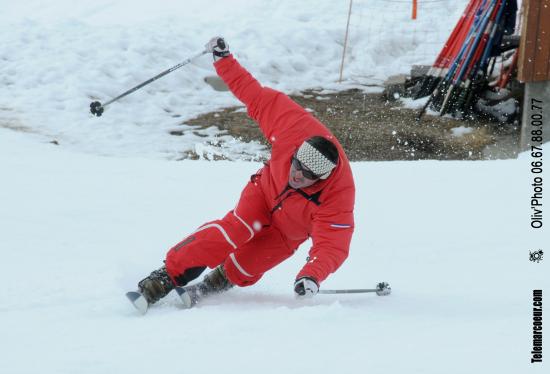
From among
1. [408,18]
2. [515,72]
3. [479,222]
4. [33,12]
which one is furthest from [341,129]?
[33,12]

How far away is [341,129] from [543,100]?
2591 millimetres

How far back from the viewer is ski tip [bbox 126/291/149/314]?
367cm

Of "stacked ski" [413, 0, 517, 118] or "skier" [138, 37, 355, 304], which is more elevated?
"stacked ski" [413, 0, 517, 118]

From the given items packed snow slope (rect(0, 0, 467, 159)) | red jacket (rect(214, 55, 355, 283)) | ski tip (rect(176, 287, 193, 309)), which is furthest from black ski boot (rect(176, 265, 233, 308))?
packed snow slope (rect(0, 0, 467, 159))

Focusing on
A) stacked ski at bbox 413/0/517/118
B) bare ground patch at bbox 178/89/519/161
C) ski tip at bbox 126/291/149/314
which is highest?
stacked ski at bbox 413/0/517/118

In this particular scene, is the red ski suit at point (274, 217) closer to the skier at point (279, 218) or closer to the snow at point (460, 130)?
the skier at point (279, 218)

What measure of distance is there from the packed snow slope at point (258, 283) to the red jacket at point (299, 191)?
0.33m

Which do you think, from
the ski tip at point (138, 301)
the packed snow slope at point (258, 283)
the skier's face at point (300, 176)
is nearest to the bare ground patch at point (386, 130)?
the packed snow slope at point (258, 283)

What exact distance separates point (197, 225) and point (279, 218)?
1.65m

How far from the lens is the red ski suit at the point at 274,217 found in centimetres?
392

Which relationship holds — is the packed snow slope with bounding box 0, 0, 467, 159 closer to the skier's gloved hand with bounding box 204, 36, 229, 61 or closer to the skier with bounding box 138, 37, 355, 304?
the skier's gloved hand with bounding box 204, 36, 229, 61

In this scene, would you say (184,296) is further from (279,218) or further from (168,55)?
(168,55)

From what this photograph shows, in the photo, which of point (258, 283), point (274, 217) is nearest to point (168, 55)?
point (258, 283)

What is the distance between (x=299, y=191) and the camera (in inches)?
156
